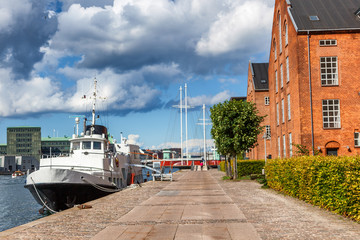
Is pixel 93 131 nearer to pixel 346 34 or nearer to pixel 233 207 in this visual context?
pixel 233 207

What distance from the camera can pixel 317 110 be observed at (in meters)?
31.1

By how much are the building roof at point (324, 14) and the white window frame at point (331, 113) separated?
20.1ft

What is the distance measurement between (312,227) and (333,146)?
22.8 m

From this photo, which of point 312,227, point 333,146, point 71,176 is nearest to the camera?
point 312,227

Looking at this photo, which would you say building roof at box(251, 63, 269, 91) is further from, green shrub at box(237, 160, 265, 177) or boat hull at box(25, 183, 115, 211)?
boat hull at box(25, 183, 115, 211)

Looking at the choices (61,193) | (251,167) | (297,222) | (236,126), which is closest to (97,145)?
(61,193)

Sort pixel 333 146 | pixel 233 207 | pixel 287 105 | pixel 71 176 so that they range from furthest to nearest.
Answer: pixel 287 105, pixel 333 146, pixel 71 176, pixel 233 207

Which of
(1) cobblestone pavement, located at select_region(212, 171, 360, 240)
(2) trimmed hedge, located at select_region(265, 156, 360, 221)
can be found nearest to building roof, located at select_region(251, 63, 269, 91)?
(2) trimmed hedge, located at select_region(265, 156, 360, 221)

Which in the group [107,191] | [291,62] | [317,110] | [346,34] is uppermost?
[346,34]

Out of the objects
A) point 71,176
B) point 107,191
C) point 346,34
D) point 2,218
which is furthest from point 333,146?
point 2,218

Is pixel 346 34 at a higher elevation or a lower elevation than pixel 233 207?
higher

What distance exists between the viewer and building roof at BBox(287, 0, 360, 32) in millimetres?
31969

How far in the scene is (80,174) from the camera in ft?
70.0

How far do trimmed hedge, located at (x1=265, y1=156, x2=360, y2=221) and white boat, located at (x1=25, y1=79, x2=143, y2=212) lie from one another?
1109cm
